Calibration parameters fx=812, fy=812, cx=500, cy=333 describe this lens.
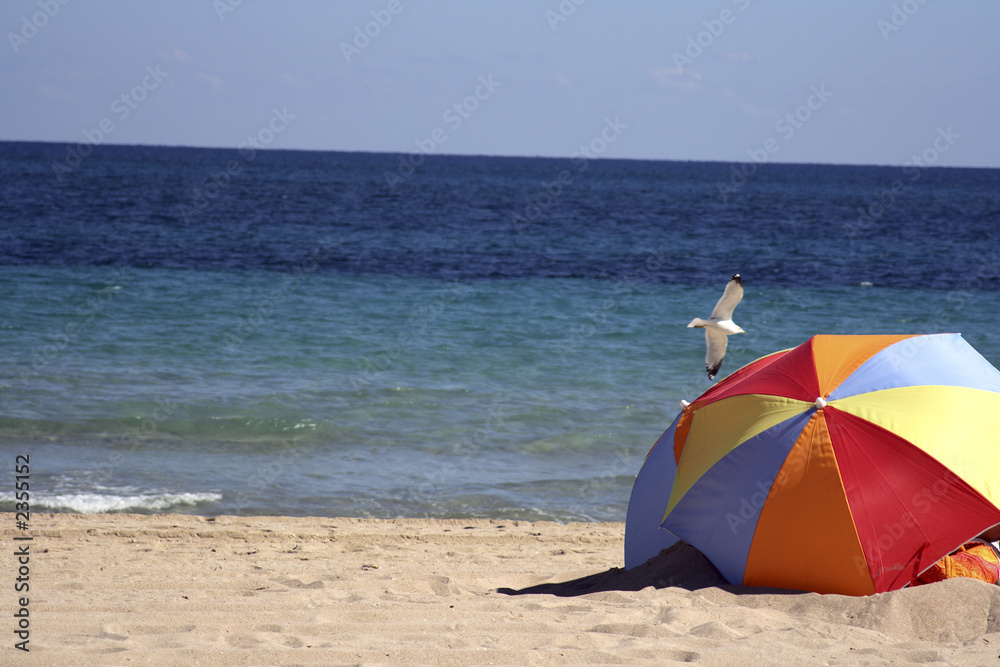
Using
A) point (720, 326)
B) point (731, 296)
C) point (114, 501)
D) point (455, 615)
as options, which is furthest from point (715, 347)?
point (114, 501)

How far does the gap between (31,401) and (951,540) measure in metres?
9.97

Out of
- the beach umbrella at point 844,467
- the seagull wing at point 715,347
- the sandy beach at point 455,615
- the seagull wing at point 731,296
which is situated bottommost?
the sandy beach at point 455,615

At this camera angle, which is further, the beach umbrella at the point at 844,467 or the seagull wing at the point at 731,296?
the seagull wing at the point at 731,296

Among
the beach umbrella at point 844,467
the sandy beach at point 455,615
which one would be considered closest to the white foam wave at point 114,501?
the sandy beach at point 455,615

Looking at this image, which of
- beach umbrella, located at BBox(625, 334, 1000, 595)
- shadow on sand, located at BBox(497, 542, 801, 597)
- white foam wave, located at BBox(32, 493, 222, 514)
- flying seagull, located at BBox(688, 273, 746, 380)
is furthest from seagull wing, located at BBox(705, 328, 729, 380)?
white foam wave, located at BBox(32, 493, 222, 514)

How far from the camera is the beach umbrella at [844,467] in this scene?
4004 mm

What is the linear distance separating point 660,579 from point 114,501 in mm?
5263

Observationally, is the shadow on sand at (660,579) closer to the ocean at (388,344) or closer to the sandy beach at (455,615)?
the sandy beach at (455,615)

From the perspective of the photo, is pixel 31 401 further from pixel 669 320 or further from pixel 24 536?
pixel 669 320

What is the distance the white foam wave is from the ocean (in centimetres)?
3

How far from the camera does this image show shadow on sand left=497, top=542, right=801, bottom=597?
443 centimetres

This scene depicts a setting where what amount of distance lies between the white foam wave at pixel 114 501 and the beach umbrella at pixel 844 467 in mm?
4931

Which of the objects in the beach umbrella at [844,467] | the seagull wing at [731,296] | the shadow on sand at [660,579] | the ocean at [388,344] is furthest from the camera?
the ocean at [388,344]

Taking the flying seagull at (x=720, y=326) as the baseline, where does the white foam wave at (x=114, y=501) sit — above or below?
below
